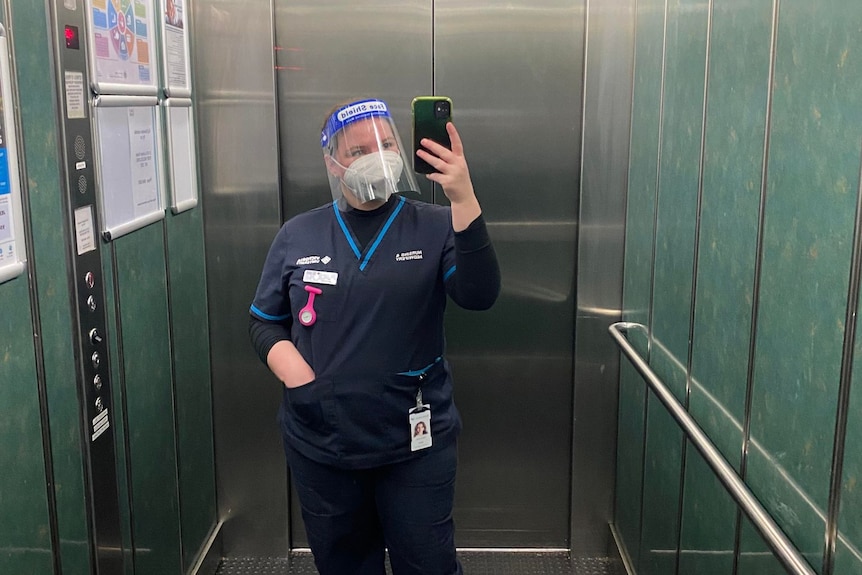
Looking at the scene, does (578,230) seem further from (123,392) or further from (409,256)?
(123,392)

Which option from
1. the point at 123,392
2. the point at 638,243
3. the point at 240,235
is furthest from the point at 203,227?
the point at 638,243

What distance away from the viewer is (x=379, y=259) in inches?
86.2

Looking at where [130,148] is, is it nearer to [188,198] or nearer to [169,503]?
[188,198]

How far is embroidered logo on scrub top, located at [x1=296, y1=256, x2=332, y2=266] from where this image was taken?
2.22 meters

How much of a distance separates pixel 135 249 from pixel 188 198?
1.66 feet

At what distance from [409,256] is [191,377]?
1.13 m

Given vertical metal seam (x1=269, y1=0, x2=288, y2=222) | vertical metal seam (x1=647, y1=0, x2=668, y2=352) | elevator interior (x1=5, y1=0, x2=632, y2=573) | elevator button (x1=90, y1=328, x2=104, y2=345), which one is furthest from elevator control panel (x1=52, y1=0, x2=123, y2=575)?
vertical metal seam (x1=647, y1=0, x2=668, y2=352)

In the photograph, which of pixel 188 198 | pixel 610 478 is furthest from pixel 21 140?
pixel 610 478

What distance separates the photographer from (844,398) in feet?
4.61

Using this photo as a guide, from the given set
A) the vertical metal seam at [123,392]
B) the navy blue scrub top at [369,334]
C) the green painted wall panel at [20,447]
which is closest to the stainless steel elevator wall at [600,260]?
the navy blue scrub top at [369,334]

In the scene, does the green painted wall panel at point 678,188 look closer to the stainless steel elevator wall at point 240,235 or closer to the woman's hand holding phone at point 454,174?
the woman's hand holding phone at point 454,174

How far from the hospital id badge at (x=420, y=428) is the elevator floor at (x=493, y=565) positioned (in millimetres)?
1215

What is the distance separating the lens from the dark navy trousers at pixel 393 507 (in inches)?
88.0

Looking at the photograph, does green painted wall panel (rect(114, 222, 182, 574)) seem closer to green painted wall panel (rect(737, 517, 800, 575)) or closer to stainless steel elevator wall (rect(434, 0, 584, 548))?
stainless steel elevator wall (rect(434, 0, 584, 548))
